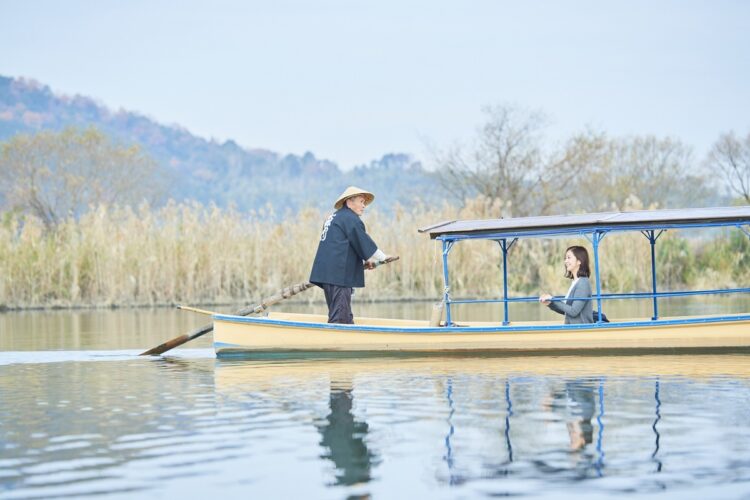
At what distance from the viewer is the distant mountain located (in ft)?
332

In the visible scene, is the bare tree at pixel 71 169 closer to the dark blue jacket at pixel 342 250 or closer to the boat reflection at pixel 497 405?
the dark blue jacket at pixel 342 250

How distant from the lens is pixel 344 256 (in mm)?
14273

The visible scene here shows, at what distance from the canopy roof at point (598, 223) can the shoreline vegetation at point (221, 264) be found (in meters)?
12.2

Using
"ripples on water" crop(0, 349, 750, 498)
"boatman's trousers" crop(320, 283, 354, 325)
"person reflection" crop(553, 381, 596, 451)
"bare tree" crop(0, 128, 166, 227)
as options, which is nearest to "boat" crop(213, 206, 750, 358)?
"boatman's trousers" crop(320, 283, 354, 325)

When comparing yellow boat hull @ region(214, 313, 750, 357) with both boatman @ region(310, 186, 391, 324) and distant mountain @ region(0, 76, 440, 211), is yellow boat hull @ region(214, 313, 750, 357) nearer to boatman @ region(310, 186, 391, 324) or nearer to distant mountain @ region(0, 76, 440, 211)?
boatman @ region(310, 186, 391, 324)

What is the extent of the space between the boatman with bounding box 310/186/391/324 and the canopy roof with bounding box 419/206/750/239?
753mm

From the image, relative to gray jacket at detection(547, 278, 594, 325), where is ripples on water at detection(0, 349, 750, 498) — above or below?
below

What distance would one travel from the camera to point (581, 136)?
4319 cm

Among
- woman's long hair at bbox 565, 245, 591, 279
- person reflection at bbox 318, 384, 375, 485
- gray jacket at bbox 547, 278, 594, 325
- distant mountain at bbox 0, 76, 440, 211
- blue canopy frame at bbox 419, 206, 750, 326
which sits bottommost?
person reflection at bbox 318, 384, 375, 485

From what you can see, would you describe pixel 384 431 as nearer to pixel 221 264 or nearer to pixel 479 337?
pixel 479 337

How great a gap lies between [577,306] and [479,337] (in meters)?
1.10

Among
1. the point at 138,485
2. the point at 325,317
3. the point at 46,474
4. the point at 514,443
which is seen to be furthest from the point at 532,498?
the point at 325,317

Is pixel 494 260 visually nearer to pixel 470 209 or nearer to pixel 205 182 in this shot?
pixel 470 209

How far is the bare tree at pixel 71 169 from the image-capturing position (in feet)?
218
